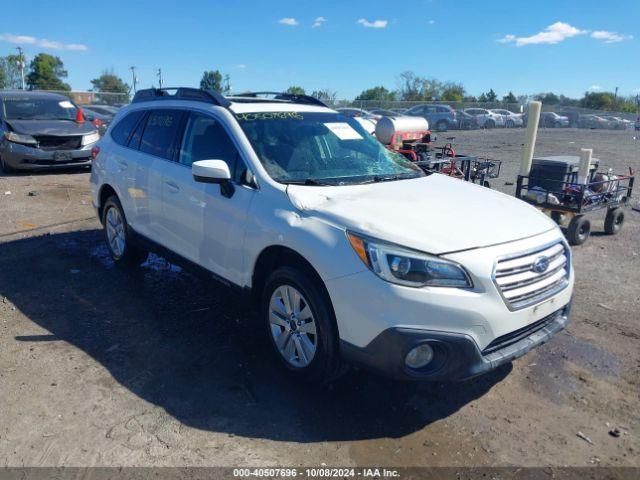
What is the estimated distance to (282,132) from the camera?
4289mm

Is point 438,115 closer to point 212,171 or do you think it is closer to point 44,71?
point 212,171

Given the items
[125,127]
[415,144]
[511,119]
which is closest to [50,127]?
[125,127]

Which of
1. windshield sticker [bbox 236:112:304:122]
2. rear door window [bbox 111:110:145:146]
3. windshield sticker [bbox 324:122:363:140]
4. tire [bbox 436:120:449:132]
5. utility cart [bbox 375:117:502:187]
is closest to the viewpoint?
windshield sticker [bbox 236:112:304:122]

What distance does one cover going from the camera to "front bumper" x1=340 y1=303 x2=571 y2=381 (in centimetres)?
292

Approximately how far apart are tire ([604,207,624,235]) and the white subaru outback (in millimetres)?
4674

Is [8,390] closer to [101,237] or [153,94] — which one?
[153,94]

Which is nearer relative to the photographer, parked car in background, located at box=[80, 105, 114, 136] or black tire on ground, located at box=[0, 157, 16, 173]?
black tire on ground, located at box=[0, 157, 16, 173]

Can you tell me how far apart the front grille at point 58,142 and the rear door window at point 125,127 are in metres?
6.61

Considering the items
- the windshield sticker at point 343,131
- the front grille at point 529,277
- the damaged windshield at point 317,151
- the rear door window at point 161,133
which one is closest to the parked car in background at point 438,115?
the rear door window at point 161,133

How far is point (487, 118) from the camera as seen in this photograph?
3934 cm

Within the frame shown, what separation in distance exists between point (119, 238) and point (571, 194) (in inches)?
226

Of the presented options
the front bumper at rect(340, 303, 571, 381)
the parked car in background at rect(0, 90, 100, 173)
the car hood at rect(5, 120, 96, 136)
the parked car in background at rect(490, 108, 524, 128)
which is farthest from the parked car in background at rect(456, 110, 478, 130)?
the front bumper at rect(340, 303, 571, 381)

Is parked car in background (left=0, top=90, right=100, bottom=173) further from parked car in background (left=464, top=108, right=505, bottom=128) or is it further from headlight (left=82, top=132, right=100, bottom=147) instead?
parked car in background (left=464, top=108, right=505, bottom=128)

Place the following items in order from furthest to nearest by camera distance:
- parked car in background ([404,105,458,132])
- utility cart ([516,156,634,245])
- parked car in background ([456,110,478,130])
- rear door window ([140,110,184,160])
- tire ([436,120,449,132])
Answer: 1. parked car in background ([456,110,478,130])
2. tire ([436,120,449,132])
3. parked car in background ([404,105,458,132])
4. utility cart ([516,156,634,245])
5. rear door window ([140,110,184,160])
